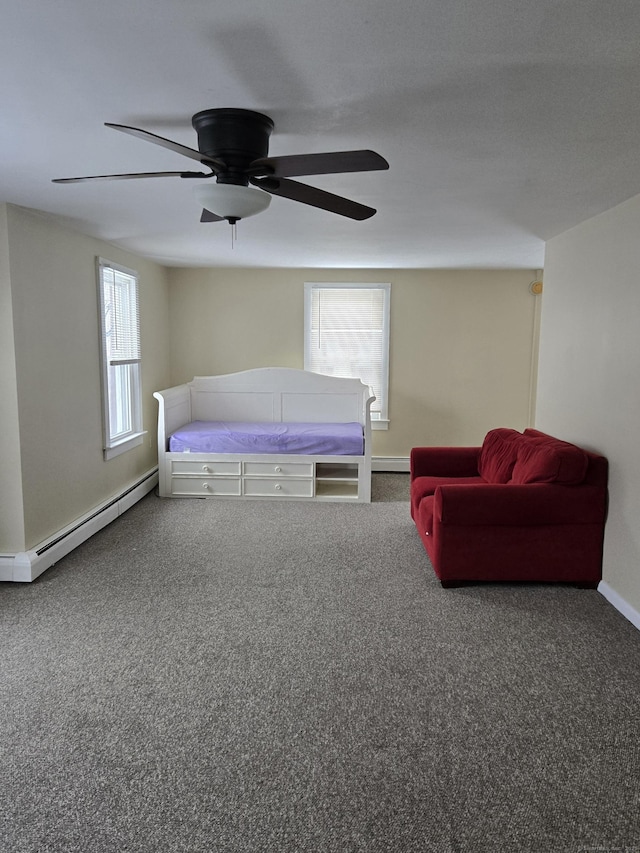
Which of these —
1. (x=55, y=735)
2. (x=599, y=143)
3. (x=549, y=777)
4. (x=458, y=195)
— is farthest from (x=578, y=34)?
(x=55, y=735)

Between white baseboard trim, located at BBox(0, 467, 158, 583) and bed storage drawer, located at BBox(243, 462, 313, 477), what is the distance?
1016 millimetres

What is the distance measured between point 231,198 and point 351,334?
4400mm

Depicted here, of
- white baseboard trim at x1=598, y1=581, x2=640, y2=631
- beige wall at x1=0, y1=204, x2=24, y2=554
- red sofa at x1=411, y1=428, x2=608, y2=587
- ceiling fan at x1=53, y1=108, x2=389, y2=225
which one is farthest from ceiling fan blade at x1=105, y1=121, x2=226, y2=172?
white baseboard trim at x1=598, y1=581, x2=640, y2=631

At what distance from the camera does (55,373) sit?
3881mm

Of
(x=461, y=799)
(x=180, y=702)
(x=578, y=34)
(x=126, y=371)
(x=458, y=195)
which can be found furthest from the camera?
(x=126, y=371)

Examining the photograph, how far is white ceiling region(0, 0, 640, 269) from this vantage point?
143 centimetres

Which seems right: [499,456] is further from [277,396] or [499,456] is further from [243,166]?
[243,166]

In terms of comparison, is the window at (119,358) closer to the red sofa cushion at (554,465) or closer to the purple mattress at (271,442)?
the purple mattress at (271,442)

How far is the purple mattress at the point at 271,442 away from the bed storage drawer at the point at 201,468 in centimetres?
11

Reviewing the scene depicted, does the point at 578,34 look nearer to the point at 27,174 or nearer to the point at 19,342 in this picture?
the point at 27,174

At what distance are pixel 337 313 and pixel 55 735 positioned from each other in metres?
5.00

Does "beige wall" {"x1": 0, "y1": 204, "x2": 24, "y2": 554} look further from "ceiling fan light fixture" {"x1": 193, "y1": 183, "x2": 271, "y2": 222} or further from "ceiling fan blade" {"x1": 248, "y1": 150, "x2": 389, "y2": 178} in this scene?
"ceiling fan blade" {"x1": 248, "y1": 150, "x2": 389, "y2": 178}

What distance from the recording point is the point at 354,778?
6.49 ft

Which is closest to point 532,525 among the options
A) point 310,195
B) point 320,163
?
point 310,195
